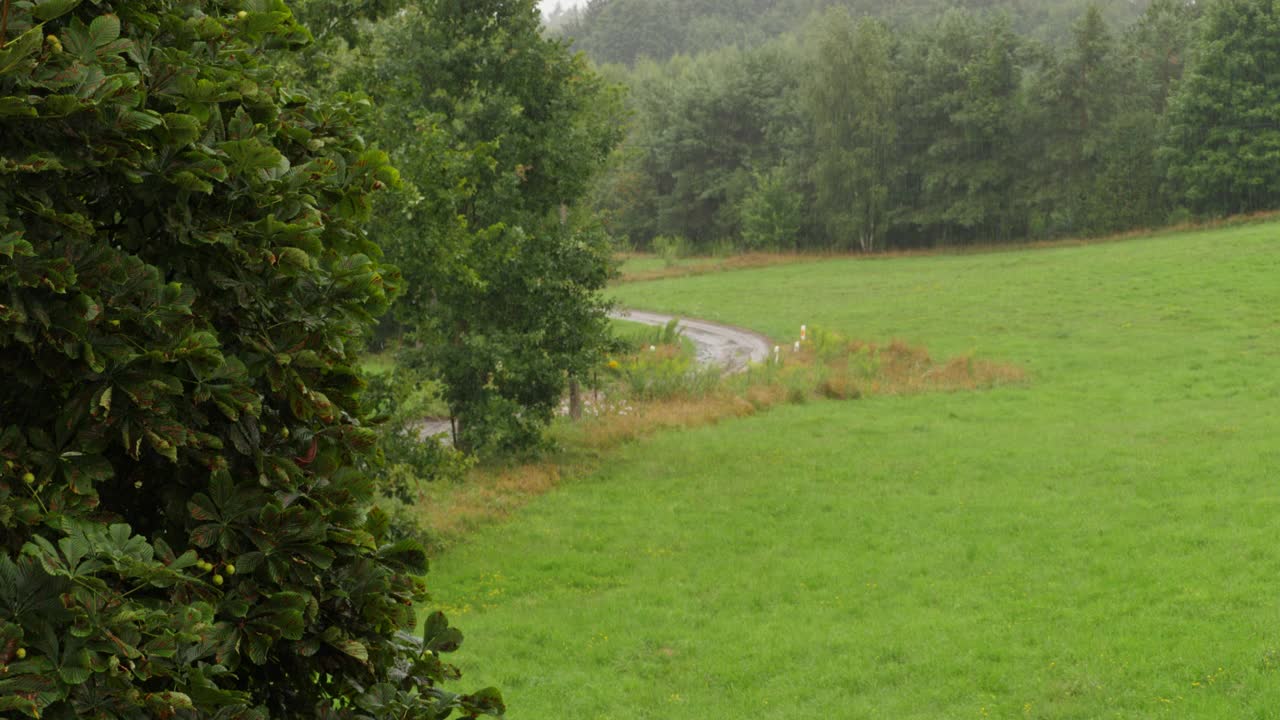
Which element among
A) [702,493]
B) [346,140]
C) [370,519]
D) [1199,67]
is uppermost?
[1199,67]

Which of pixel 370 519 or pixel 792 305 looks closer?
pixel 370 519

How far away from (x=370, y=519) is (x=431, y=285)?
15.5 m

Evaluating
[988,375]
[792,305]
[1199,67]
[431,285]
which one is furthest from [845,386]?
[1199,67]

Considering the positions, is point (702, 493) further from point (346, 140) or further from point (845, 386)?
point (346, 140)

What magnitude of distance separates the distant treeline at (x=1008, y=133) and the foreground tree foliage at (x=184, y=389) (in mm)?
67429

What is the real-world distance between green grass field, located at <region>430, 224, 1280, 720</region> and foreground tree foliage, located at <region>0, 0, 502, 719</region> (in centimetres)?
824

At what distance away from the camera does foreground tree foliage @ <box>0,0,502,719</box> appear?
3381 millimetres

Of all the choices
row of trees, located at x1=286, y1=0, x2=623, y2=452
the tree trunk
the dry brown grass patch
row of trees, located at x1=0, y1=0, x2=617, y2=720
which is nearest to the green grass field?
the dry brown grass patch

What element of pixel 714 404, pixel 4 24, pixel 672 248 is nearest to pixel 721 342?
pixel 714 404

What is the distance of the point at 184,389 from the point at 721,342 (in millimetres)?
44402

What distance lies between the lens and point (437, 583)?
56.6ft

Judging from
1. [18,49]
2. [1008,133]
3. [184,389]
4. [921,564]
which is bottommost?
[921,564]

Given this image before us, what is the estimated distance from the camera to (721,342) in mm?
48000

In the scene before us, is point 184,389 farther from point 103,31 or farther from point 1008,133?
point 1008,133
